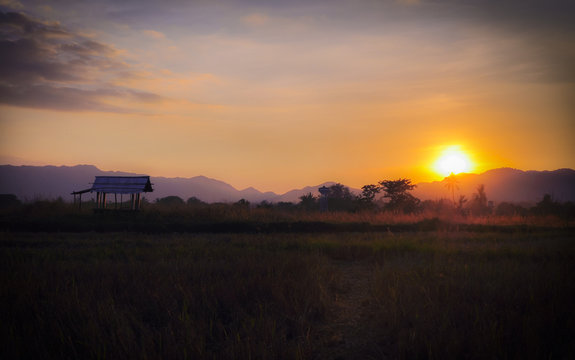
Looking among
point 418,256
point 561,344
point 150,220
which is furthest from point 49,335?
point 150,220

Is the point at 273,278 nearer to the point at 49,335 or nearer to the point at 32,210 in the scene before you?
the point at 49,335

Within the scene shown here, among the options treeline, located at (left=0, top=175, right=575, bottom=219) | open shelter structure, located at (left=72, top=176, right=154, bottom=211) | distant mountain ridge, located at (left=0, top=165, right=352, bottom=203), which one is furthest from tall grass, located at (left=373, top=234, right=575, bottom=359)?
distant mountain ridge, located at (left=0, top=165, right=352, bottom=203)

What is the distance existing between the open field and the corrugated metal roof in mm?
19236

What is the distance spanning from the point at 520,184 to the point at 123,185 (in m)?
141

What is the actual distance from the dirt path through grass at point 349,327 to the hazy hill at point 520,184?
105 meters

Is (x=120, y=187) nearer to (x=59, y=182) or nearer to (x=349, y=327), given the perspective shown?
(x=349, y=327)

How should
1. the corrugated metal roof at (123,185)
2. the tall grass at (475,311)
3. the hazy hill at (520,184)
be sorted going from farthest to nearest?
the hazy hill at (520,184), the corrugated metal roof at (123,185), the tall grass at (475,311)

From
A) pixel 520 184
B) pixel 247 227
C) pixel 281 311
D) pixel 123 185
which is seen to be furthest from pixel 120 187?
pixel 520 184

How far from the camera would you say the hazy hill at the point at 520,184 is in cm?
10475

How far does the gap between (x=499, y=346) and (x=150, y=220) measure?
21944 mm

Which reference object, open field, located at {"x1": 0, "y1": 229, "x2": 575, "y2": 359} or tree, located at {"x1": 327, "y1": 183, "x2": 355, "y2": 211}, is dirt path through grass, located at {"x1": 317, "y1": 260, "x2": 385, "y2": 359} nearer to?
open field, located at {"x1": 0, "y1": 229, "x2": 575, "y2": 359}

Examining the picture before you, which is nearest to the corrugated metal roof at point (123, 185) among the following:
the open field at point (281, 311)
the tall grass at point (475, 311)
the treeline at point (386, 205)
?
the treeline at point (386, 205)

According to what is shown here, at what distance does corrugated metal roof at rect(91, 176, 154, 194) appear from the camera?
1056 inches

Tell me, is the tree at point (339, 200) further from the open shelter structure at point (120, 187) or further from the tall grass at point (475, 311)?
the tall grass at point (475, 311)
